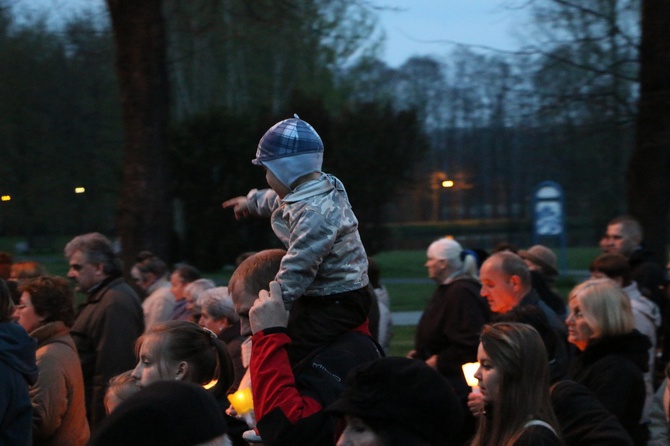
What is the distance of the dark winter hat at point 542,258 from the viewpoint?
8398 mm

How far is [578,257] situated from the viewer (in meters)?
40.0

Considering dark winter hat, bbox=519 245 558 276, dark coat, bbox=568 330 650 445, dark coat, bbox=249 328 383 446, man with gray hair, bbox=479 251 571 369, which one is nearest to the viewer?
dark coat, bbox=249 328 383 446

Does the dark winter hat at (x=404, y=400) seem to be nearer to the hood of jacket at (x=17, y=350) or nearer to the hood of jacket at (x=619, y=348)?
the hood of jacket at (x=17, y=350)

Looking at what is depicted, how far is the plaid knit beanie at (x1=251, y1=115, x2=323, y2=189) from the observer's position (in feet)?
10.2

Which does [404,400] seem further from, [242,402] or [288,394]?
[242,402]

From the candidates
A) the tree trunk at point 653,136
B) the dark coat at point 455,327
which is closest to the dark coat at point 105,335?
the dark coat at point 455,327

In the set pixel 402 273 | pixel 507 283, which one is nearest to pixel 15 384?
pixel 507 283

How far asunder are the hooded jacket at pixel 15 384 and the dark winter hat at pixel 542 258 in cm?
517

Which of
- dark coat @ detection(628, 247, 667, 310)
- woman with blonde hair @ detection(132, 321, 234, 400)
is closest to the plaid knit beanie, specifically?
woman with blonde hair @ detection(132, 321, 234, 400)

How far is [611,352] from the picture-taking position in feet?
15.6

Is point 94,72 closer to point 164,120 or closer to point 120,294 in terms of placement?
point 164,120

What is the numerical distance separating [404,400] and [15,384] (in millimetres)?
2180

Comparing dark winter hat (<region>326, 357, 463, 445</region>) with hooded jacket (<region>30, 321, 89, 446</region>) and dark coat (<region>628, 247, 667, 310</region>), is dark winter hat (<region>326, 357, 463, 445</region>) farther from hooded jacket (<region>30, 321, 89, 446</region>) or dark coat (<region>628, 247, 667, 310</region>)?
A: dark coat (<region>628, 247, 667, 310</region>)

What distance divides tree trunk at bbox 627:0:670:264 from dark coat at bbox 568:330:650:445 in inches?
239
